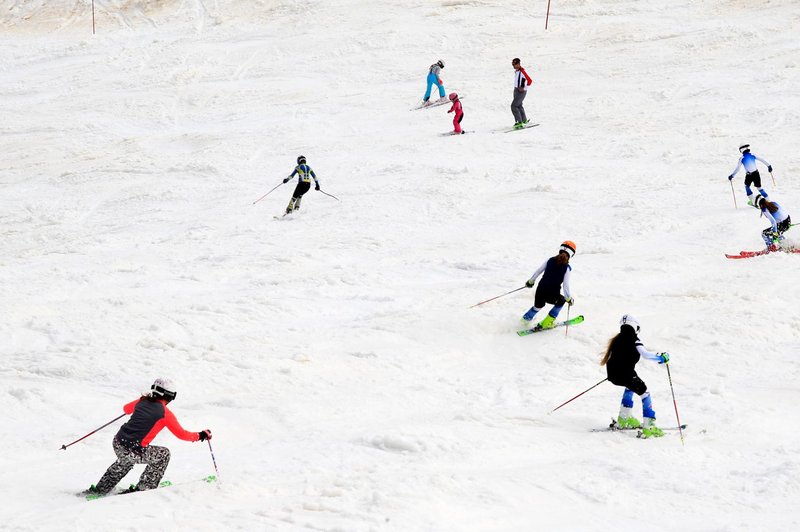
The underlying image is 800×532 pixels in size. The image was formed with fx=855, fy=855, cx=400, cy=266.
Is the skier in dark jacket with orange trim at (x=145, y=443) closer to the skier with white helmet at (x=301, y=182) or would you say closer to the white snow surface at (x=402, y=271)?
the white snow surface at (x=402, y=271)

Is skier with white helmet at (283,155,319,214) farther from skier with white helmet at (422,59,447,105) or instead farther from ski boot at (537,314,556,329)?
skier with white helmet at (422,59,447,105)

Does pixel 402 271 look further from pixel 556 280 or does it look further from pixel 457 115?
pixel 457 115

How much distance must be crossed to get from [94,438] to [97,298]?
4.58m

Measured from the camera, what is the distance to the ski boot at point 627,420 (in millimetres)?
8773

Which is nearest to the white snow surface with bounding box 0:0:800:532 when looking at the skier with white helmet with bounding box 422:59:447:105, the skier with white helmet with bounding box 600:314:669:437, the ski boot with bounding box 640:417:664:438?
the ski boot with bounding box 640:417:664:438

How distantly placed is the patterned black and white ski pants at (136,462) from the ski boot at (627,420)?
452 centimetres

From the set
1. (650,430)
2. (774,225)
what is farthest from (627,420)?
(774,225)

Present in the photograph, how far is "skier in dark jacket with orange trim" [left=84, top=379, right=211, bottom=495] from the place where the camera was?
24.3 ft

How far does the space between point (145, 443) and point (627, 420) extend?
4740mm

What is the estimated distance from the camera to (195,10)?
35875mm

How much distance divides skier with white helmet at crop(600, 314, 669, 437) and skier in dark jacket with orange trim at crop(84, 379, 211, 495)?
4.36 meters

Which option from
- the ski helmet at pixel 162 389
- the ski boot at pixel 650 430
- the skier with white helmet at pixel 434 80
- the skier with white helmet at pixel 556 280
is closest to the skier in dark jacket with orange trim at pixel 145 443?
the ski helmet at pixel 162 389

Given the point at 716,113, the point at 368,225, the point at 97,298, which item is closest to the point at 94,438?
the point at 97,298

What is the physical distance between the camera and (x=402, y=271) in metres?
14.3
